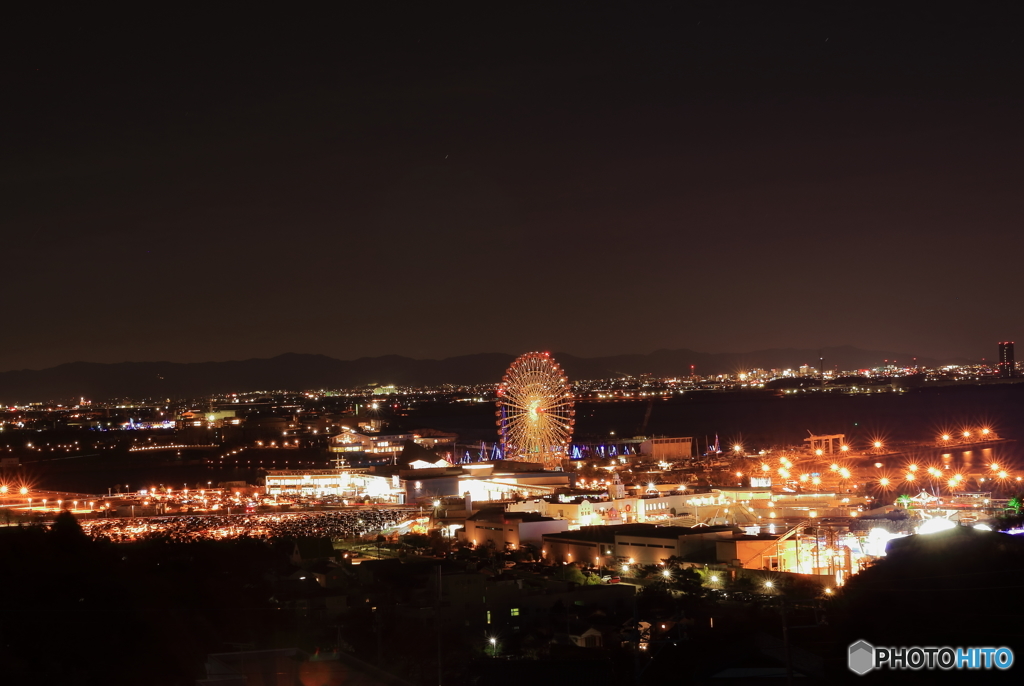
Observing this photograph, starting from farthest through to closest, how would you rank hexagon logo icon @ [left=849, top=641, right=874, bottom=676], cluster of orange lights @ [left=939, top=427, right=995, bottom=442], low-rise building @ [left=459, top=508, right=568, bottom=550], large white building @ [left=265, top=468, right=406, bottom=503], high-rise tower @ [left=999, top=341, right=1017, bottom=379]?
high-rise tower @ [left=999, top=341, right=1017, bottom=379], cluster of orange lights @ [left=939, top=427, right=995, bottom=442], large white building @ [left=265, top=468, right=406, bottom=503], low-rise building @ [left=459, top=508, right=568, bottom=550], hexagon logo icon @ [left=849, top=641, right=874, bottom=676]

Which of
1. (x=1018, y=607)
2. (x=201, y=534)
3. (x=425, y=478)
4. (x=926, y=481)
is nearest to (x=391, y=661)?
(x=1018, y=607)

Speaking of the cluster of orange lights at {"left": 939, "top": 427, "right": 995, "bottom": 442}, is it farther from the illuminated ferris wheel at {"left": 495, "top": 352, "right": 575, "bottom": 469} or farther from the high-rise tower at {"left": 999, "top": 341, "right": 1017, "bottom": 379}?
the high-rise tower at {"left": 999, "top": 341, "right": 1017, "bottom": 379}

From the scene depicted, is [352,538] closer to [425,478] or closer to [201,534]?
[201,534]

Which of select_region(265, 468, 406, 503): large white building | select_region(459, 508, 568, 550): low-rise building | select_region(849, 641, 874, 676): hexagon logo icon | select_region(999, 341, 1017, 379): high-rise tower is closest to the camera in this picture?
select_region(849, 641, 874, 676): hexagon logo icon

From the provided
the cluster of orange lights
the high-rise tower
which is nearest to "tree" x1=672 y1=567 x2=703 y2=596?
the cluster of orange lights

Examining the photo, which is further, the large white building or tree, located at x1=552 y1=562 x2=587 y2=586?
the large white building

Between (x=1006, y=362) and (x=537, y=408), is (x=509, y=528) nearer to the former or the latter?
(x=537, y=408)
